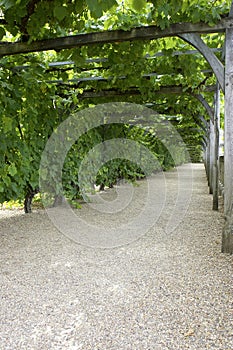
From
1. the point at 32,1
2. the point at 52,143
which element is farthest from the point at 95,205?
the point at 32,1

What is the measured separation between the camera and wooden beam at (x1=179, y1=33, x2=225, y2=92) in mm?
3641

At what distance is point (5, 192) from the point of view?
534cm

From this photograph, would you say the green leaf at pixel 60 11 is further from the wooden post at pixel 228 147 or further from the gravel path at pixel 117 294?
the gravel path at pixel 117 294

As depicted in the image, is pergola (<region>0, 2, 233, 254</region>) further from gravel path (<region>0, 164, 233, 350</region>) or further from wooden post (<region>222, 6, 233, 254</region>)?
gravel path (<region>0, 164, 233, 350</region>)

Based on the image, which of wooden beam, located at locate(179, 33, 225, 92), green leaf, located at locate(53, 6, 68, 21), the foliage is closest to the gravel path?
the foliage

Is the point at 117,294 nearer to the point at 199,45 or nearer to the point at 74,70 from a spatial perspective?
the point at 199,45

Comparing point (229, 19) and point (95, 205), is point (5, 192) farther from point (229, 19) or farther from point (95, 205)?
point (229, 19)

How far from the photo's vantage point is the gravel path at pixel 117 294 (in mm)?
2105

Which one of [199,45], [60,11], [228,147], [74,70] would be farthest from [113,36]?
[74,70]

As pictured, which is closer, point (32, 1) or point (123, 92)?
point (32, 1)

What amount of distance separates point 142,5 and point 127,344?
1863mm

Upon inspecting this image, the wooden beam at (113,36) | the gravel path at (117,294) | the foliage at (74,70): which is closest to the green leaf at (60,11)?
the foliage at (74,70)

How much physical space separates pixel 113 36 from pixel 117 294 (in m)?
2.33

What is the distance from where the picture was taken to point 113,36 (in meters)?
3.59
